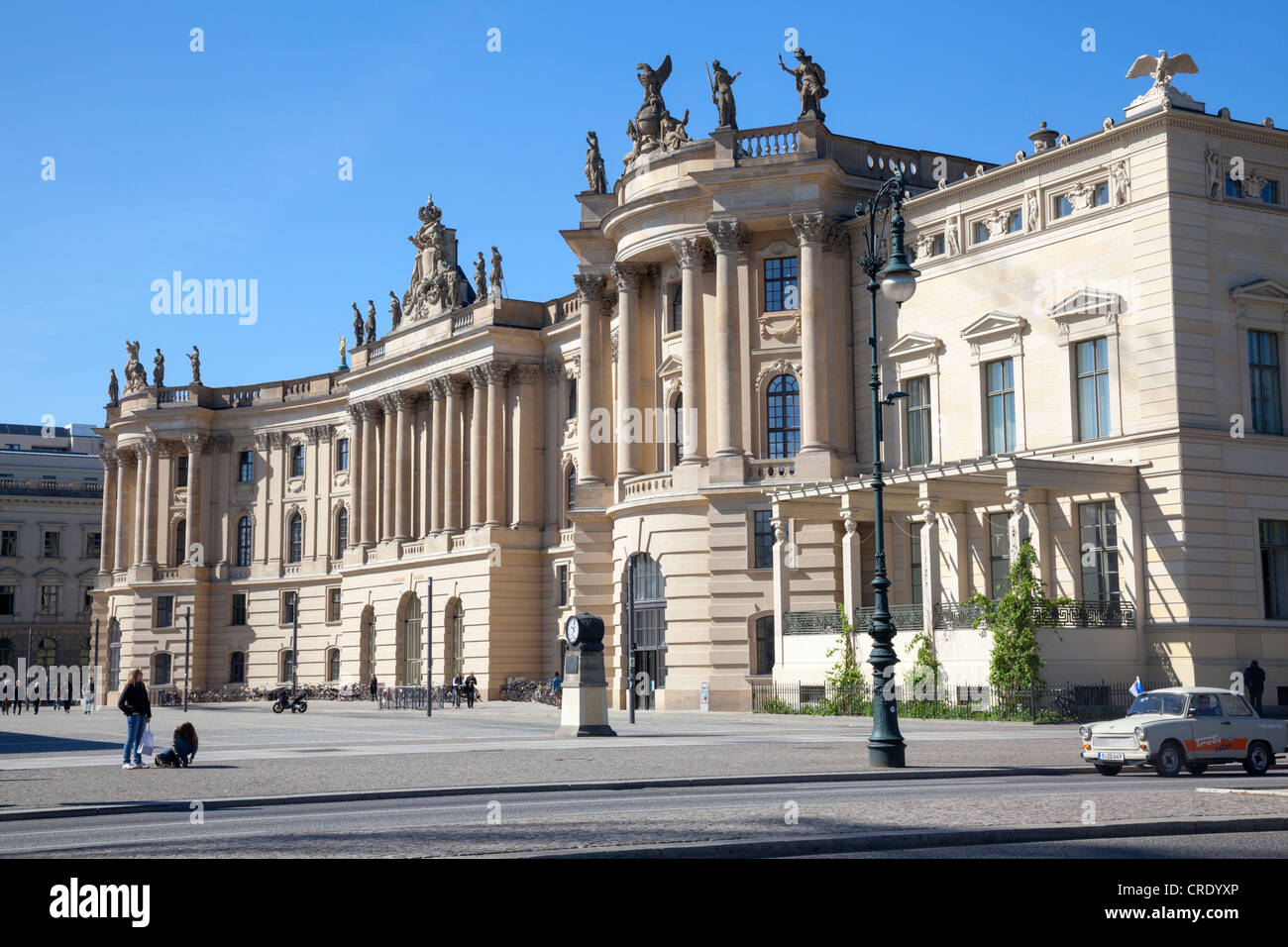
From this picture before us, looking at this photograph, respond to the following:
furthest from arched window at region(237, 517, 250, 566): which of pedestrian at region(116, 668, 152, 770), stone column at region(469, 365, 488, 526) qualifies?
pedestrian at region(116, 668, 152, 770)

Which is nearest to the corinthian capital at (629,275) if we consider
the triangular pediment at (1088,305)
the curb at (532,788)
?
the triangular pediment at (1088,305)

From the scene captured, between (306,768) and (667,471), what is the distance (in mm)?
32022

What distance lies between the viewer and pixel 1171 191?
40750mm

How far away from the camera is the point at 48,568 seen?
11994 centimetres

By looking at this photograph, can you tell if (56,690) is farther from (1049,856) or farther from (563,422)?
(1049,856)

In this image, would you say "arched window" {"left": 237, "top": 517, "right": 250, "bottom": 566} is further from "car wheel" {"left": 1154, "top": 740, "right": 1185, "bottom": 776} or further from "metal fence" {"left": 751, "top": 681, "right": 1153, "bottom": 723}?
"car wheel" {"left": 1154, "top": 740, "right": 1185, "bottom": 776}

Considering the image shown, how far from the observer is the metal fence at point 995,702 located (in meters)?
38.4

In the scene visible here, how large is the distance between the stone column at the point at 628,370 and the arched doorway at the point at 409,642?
2704 cm

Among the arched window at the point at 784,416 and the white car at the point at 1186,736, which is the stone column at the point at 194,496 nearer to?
the arched window at the point at 784,416

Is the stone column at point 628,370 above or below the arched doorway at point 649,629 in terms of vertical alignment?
above

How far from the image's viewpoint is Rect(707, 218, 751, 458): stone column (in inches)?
2048

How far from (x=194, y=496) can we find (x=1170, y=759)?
8560cm

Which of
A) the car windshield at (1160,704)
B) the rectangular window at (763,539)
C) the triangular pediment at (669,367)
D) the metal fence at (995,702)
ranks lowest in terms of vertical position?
the metal fence at (995,702)

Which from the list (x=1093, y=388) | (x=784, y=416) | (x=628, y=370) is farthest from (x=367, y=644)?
(x=1093, y=388)
